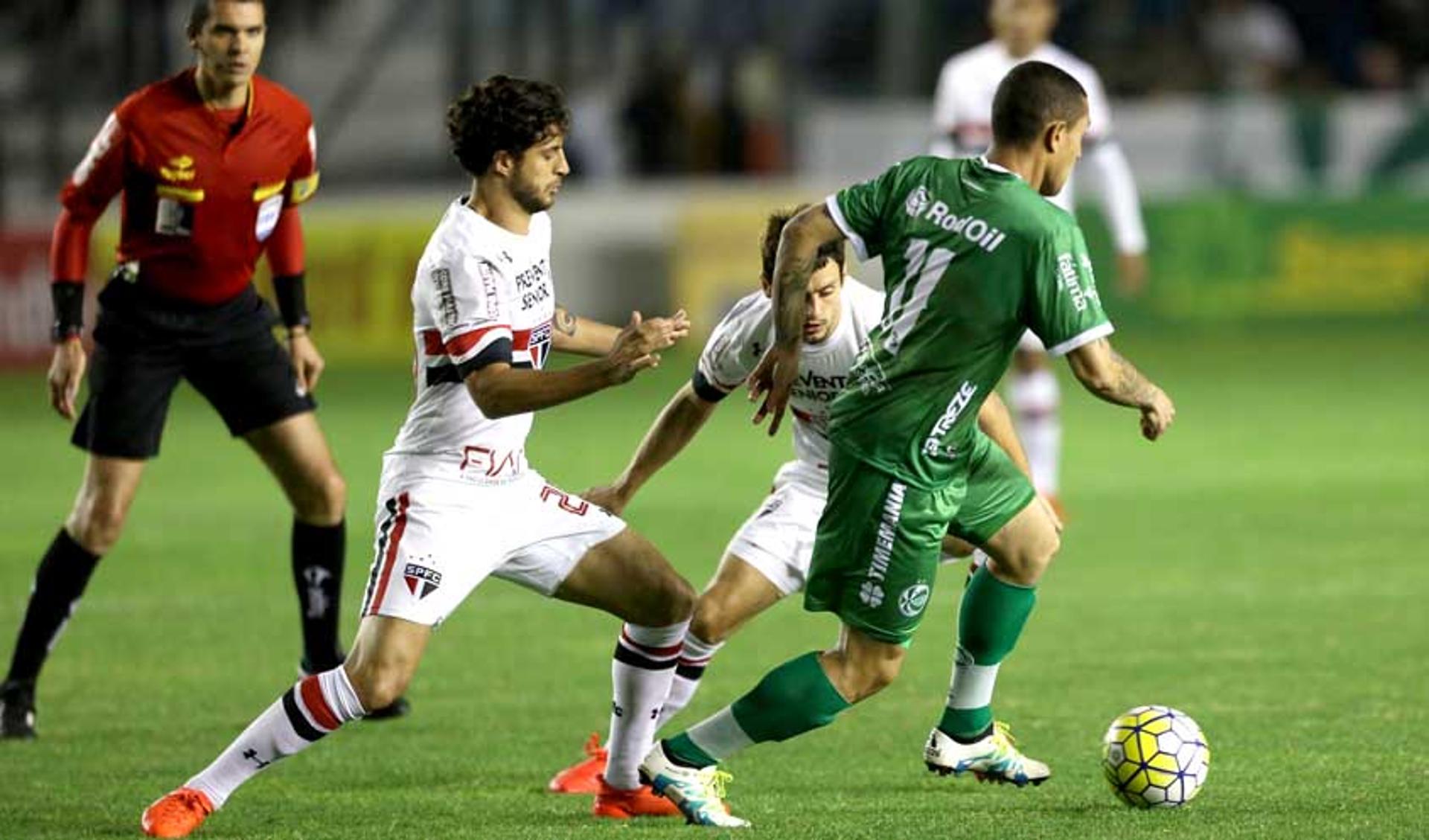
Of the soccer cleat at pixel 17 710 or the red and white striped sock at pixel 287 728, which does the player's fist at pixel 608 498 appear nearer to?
the red and white striped sock at pixel 287 728

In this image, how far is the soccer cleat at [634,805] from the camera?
6754 millimetres

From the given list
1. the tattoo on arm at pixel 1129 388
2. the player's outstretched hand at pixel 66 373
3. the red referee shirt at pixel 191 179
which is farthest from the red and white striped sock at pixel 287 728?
the red referee shirt at pixel 191 179

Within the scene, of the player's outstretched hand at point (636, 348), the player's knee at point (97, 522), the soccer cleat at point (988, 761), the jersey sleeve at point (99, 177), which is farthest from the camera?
the player's knee at point (97, 522)

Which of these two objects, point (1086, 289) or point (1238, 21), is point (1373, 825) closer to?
point (1086, 289)

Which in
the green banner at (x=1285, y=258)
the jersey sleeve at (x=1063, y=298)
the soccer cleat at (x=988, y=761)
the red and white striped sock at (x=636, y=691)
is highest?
the jersey sleeve at (x=1063, y=298)

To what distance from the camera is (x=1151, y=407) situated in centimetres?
612

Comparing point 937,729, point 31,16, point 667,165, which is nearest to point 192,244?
point 937,729

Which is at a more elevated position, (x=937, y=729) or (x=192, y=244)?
(x=192, y=244)

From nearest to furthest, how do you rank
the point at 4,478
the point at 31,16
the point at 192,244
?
the point at 192,244 → the point at 4,478 → the point at 31,16

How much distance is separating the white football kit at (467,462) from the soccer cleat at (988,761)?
1.14 meters

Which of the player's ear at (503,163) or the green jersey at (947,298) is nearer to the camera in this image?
the green jersey at (947,298)

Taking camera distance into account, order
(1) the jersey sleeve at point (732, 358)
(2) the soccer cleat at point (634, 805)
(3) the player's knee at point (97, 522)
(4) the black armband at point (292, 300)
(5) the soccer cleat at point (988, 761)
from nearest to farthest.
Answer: (2) the soccer cleat at point (634, 805)
(5) the soccer cleat at point (988, 761)
(1) the jersey sleeve at point (732, 358)
(3) the player's knee at point (97, 522)
(4) the black armband at point (292, 300)

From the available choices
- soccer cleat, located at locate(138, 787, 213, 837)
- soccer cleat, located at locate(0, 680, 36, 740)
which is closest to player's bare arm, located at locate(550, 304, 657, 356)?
soccer cleat, located at locate(138, 787, 213, 837)

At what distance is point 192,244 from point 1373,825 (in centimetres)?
420
